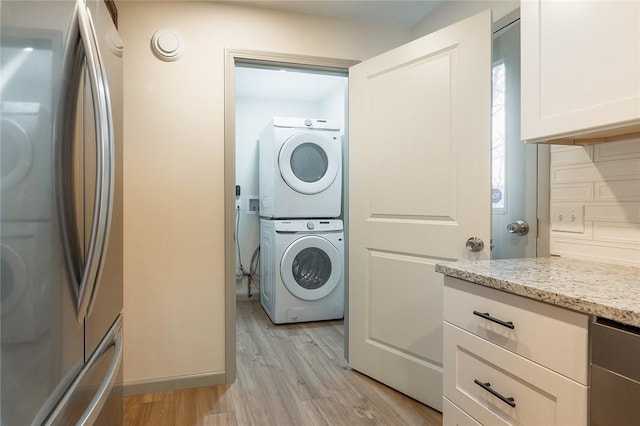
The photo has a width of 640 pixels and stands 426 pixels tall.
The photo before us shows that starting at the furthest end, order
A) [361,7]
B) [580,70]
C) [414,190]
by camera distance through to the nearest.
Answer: [361,7]
[414,190]
[580,70]

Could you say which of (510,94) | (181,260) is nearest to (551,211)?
(510,94)

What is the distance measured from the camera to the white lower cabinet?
848 millimetres

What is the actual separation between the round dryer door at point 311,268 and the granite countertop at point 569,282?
2102mm

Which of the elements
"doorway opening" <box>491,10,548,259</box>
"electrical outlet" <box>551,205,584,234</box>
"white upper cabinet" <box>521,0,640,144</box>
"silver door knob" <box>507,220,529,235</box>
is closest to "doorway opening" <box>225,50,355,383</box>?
"doorway opening" <box>491,10,548,259</box>

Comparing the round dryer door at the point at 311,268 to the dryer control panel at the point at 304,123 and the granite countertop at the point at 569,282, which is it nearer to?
the dryer control panel at the point at 304,123

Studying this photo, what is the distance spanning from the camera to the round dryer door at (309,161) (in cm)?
330

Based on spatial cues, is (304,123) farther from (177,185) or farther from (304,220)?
(177,185)

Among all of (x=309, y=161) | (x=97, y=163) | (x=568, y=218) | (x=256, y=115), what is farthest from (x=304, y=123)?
(x=97, y=163)

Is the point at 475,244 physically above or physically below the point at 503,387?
above

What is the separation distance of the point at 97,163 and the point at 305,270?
2.62 metres

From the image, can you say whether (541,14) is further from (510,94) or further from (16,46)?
(16,46)

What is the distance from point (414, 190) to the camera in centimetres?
195

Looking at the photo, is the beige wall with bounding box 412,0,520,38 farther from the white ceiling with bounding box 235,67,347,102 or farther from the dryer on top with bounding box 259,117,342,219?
the dryer on top with bounding box 259,117,342,219

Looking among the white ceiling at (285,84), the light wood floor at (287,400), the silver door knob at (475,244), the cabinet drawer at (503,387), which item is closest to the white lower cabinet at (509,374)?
the cabinet drawer at (503,387)
